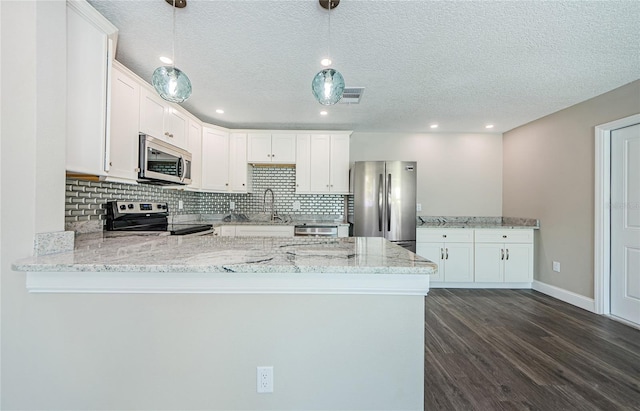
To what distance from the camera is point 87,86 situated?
1.63 metres

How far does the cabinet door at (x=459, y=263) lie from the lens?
3811 millimetres

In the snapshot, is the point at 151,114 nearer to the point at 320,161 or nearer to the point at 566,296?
the point at 320,161

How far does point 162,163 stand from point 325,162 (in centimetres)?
217

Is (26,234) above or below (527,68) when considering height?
below

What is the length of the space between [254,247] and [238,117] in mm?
2812

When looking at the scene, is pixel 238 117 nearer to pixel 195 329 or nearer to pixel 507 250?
pixel 195 329

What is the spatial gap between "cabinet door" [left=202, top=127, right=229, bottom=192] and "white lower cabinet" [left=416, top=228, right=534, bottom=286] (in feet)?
9.54

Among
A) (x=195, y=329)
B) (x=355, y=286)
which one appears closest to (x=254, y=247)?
(x=195, y=329)

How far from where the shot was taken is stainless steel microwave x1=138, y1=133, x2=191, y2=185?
94.4 inches

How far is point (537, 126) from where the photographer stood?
375cm

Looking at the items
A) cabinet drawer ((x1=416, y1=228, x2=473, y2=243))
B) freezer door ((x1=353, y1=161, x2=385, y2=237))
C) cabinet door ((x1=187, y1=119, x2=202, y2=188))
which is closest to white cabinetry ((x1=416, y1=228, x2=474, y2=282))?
cabinet drawer ((x1=416, y1=228, x2=473, y2=243))

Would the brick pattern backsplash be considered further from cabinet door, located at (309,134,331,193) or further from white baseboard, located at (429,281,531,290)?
white baseboard, located at (429,281,531,290)

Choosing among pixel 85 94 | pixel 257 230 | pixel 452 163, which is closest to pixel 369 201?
pixel 257 230

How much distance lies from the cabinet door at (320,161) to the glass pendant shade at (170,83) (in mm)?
2615
